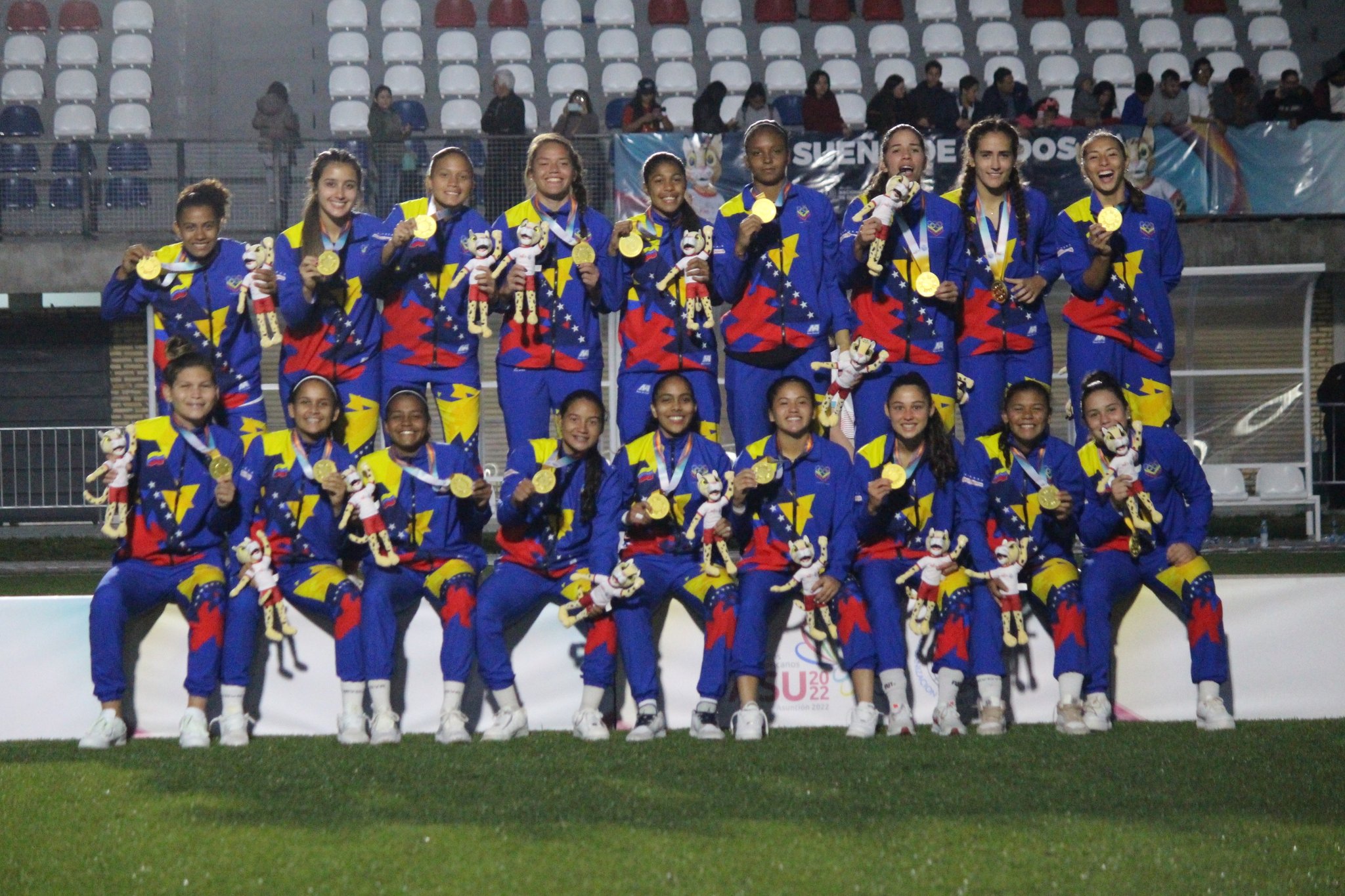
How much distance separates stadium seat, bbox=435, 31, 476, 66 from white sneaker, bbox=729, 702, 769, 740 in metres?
11.7

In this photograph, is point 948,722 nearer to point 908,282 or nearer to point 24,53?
point 908,282

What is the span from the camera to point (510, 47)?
16000 millimetres

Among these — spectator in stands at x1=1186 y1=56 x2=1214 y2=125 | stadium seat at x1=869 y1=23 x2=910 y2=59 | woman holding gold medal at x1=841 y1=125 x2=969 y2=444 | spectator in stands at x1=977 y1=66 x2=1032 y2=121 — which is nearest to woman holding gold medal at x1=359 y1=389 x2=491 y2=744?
woman holding gold medal at x1=841 y1=125 x2=969 y2=444

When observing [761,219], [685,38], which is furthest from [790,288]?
[685,38]

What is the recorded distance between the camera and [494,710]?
5.66 m

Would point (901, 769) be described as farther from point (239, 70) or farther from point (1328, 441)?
point (239, 70)

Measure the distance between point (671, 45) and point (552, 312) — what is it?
1046 cm

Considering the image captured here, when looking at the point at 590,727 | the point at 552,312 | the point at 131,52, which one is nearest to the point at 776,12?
the point at 131,52

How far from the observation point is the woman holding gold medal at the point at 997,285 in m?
6.32

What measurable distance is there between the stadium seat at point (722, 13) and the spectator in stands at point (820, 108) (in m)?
3.25

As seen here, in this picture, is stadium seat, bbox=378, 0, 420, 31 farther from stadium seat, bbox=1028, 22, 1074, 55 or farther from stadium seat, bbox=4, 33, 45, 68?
stadium seat, bbox=1028, 22, 1074, 55

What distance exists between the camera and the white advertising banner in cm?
562

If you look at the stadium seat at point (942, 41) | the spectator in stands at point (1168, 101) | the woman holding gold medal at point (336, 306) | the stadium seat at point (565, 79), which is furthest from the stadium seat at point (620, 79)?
the woman holding gold medal at point (336, 306)

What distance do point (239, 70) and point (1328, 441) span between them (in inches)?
430
